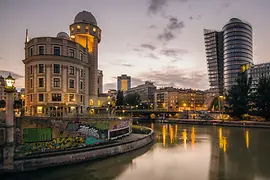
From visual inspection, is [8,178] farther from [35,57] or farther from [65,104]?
[35,57]

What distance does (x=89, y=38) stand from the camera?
230 feet

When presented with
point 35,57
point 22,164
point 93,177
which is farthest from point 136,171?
→ point 35,57

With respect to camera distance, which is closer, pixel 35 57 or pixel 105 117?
pixel 105 117

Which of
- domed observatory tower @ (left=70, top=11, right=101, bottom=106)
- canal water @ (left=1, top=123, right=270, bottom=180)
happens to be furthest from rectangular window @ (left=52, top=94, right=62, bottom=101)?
canal water @ (left=1, top=123, right=270, bottom=180)

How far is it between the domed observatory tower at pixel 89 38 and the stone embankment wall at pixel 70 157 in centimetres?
4277

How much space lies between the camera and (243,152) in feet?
104

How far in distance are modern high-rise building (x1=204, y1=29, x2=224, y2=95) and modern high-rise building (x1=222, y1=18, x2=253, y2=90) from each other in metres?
23.0

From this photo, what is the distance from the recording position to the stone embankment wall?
21.1 meters

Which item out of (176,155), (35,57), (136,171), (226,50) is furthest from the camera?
(226,50)

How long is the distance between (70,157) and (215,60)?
180 metres

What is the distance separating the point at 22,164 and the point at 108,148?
1011cm

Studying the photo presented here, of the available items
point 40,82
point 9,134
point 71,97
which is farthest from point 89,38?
point 9,134

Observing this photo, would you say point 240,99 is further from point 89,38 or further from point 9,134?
point 9,134

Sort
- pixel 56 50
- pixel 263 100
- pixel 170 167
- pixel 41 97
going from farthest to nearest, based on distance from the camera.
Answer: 1. pixel 263 100
2. pixel 56 50
3. pixel 41 97
4. pixel 170 167
